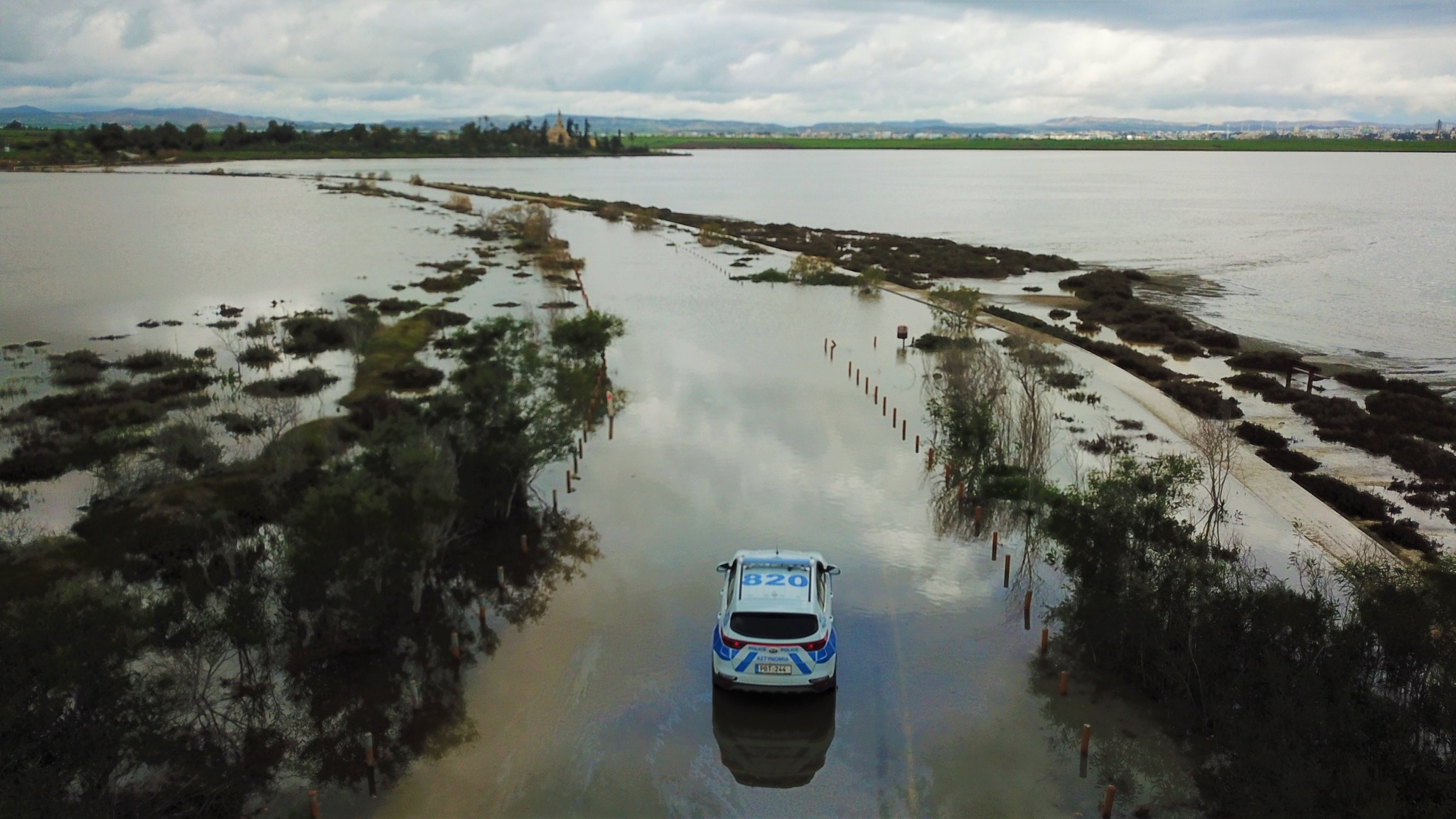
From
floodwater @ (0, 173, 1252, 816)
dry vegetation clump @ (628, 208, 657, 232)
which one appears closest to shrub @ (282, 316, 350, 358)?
floodwater @ (0, 173, 1252, 816)

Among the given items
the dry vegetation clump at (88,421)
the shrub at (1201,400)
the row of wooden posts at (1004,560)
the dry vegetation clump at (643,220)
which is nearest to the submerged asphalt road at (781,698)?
the row of wooden posts at (1004,560)

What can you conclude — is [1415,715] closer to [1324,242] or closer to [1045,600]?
[1045,600]

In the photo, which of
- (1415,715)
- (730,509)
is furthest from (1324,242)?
(1415,715)

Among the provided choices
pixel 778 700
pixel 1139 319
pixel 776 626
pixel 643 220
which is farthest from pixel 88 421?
Result: pixel 643 220

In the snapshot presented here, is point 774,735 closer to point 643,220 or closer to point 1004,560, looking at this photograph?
point 1004,560

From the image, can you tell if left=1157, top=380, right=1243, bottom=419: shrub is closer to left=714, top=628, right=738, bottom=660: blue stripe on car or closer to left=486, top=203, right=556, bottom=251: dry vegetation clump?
left=714, top=628, right=738, bottom=660: blue stripe on car
